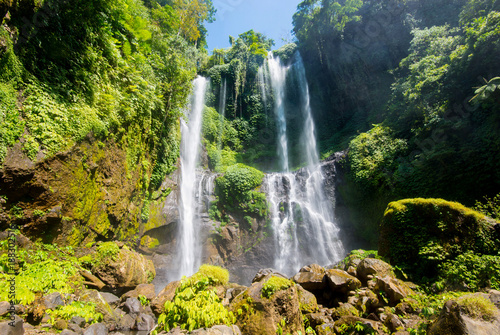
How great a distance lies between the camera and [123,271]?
18.6 ft

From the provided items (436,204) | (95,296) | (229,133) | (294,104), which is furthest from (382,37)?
(95,296)

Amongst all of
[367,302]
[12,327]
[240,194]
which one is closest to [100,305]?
[12,327]

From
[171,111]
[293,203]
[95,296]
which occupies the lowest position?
[95,296]

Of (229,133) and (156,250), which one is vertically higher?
(229,133)

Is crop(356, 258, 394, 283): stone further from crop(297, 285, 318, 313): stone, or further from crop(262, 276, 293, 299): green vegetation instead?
crop(262, 276, 293, 299): green vegetation

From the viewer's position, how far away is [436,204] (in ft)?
19.0

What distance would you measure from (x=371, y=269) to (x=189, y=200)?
9.76 meters

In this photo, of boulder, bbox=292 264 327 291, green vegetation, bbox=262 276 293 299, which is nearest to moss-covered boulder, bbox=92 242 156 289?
green vegetation, bbox=262 276 293 299

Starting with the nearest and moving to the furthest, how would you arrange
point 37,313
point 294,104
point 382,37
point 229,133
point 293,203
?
1. point 37,313
2. point 293,203
3. point 382,37
4. point 229,133
5. point 294,104

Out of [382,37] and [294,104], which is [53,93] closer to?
[294,104]

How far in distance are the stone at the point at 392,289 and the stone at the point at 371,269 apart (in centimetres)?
52

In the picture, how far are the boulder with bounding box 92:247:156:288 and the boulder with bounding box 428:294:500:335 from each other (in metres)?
6.28

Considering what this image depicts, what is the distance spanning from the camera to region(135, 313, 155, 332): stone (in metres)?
4.40

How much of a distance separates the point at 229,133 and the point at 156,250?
12250 millimetres
